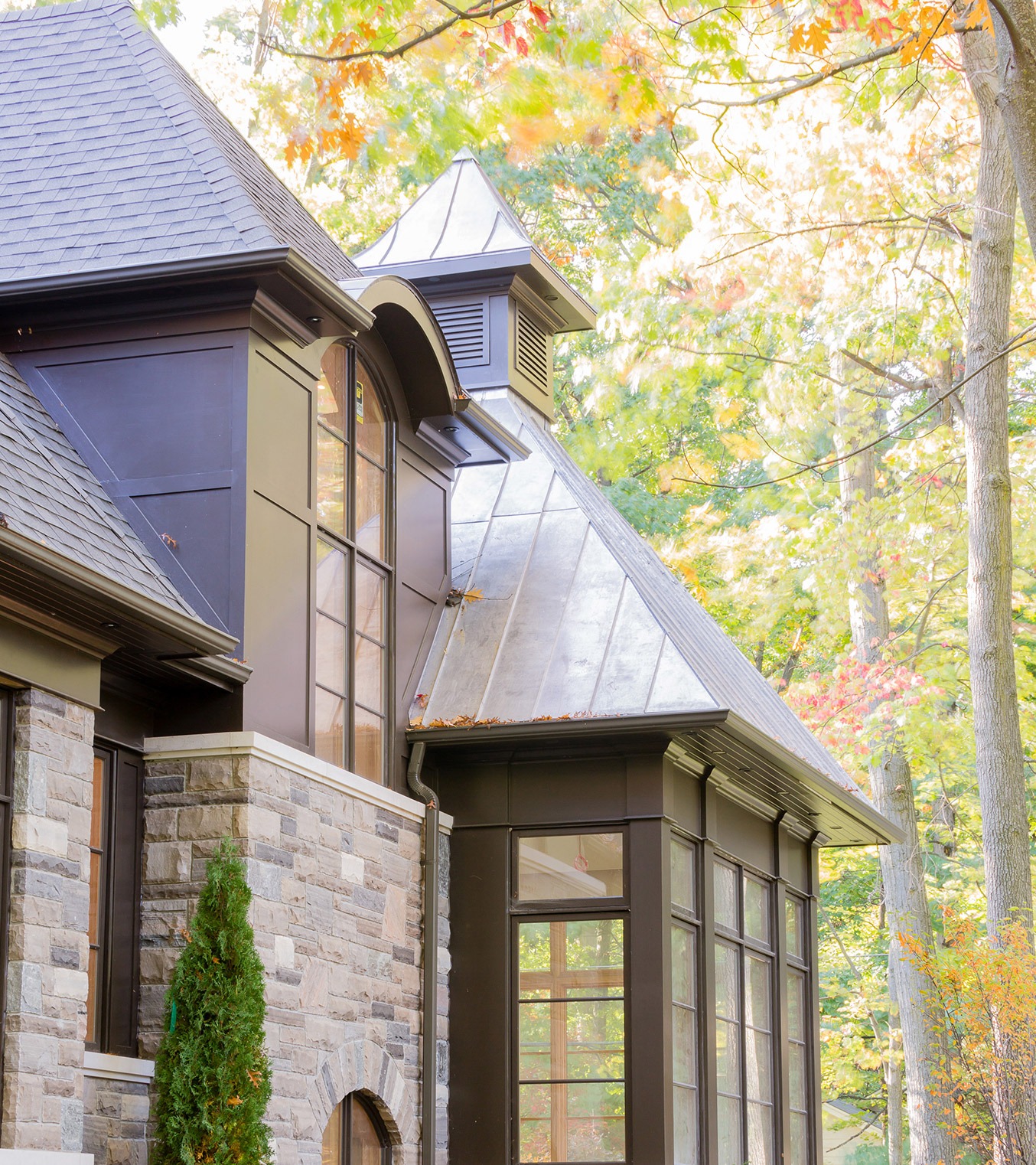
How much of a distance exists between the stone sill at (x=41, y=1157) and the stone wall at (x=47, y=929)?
12cm

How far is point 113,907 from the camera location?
7.64 m

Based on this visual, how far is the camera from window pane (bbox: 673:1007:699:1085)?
33.0 feet

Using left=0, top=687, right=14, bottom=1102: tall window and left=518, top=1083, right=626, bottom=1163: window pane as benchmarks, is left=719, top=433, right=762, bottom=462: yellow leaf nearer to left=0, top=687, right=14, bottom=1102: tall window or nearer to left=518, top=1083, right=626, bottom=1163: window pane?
left=518, top=1083, right=626, bottom=1163: window pane

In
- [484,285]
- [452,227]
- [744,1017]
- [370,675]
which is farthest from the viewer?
[452,227]

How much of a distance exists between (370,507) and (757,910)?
4561mm

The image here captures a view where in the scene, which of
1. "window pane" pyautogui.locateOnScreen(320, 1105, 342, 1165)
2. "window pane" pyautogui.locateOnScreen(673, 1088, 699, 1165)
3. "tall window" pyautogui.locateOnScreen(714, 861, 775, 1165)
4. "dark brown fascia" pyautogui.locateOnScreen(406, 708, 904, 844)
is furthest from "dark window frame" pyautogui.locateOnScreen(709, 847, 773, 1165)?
"window pane" pyautogui.locateOnScreen(320, 1105, 342, 1165)

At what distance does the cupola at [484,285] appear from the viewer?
13.9 metres

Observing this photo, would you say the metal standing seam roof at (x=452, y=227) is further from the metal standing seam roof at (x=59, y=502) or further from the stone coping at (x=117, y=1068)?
the stone coping at (x=117, y=1068)

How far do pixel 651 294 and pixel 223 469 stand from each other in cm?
1165

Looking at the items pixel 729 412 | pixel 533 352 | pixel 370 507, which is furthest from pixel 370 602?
pixel 729 412

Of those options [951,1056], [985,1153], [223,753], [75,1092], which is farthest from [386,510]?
[985,1153]

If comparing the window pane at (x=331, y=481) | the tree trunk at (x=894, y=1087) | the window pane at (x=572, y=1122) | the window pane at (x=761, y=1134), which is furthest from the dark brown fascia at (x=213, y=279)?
the tree trunk at (x=894, y=1087)

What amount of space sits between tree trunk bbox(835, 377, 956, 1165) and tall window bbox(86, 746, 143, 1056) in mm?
10754

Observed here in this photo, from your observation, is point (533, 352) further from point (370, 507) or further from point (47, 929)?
point (47, 929)
